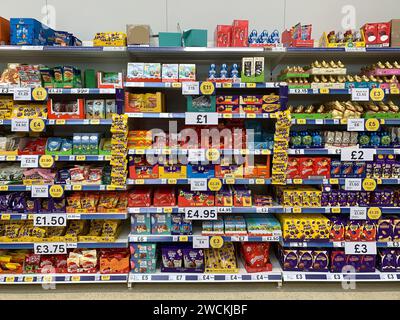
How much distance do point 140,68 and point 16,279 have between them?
2369mm

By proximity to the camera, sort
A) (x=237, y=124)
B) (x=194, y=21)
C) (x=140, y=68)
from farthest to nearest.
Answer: (x=194, y=21) < (x=237, y=124) < (x=140, y=68)

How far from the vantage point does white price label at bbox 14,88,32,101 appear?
2904 mm

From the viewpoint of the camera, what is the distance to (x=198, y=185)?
9.94ft

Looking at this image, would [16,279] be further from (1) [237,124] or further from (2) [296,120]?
(2) [296,120]

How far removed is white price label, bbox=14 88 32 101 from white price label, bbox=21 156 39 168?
1.80 feet

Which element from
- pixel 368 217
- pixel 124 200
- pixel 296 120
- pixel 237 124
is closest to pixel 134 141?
pixel 124 200

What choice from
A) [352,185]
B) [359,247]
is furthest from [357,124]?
[359,247]

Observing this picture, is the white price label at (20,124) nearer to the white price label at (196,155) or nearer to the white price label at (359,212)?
the white price label at (196,155)

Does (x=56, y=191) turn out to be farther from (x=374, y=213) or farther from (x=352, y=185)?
(x=374, y=213)

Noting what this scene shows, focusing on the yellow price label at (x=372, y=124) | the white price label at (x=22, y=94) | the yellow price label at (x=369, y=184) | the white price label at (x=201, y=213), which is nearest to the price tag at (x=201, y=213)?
the white price label at (x=201, y=213)

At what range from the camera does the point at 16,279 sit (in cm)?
306

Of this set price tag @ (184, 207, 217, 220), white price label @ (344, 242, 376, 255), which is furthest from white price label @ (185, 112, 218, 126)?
white price label @ (344, 242, 376, 255)

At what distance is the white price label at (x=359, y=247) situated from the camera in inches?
121

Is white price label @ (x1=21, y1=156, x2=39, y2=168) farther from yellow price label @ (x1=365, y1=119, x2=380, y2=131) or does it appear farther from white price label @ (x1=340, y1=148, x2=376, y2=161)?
yellow price label @ (x1=365, y1=119, x2=380, y2=131)
